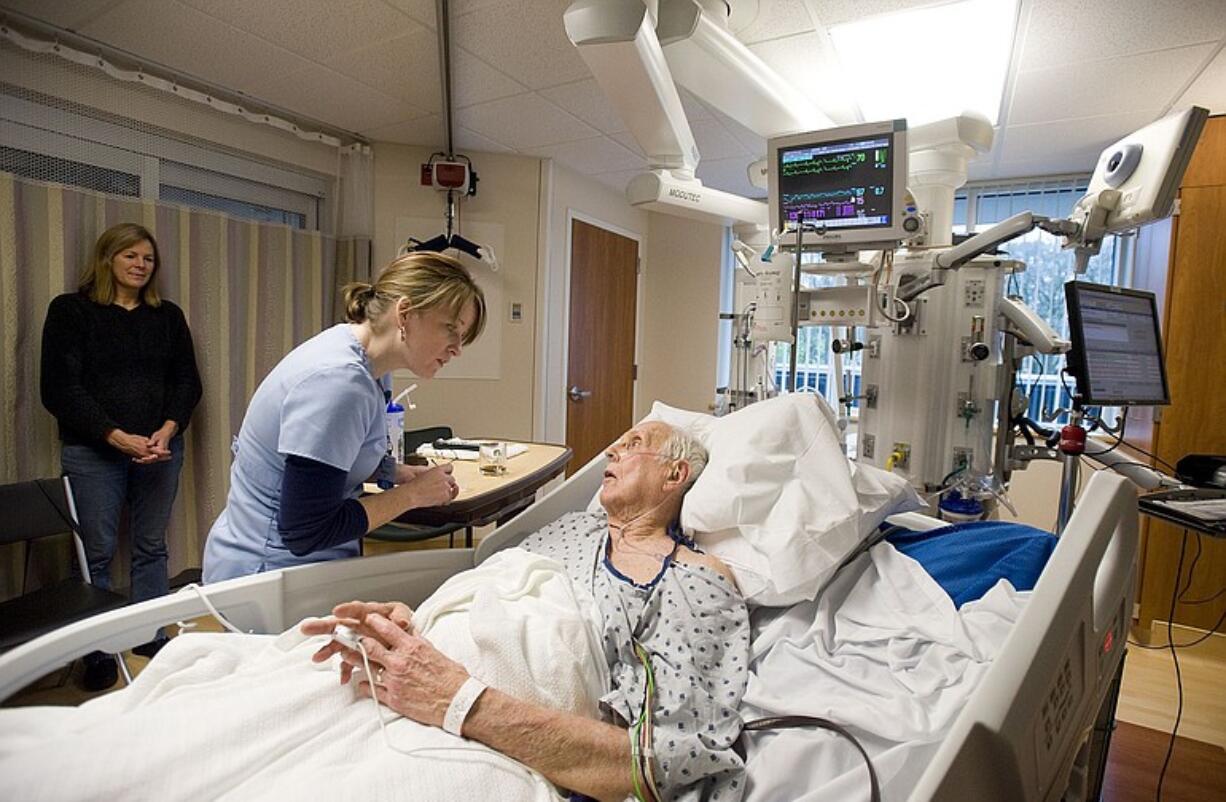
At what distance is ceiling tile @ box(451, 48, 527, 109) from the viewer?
7.87 ft

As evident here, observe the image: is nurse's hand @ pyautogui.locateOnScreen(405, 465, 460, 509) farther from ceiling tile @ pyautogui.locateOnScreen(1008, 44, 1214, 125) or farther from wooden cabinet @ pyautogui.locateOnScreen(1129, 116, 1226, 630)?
wooden cabinet @ pyautogui.locateOnScreen(1129, 116, 1226, 630)

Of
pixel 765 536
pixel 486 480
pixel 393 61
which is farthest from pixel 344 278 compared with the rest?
pixel 765 536

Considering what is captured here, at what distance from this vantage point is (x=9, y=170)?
2.21 meters

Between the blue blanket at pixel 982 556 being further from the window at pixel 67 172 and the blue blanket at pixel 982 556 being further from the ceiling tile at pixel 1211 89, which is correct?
the window at pixel 67 172

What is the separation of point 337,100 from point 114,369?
4.62 feet

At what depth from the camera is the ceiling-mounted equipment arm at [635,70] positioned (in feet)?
5.13

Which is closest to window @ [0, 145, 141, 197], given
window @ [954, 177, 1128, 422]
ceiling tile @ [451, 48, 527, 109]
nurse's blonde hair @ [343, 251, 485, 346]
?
ceiling tile @ [451, 48, 527, 109]

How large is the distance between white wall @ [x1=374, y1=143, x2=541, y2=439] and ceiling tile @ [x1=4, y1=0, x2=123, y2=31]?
135cm

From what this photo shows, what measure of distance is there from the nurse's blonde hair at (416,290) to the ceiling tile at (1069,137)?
2.79 metres

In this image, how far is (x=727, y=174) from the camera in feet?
12.2

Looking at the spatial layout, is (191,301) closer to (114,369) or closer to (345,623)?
(114,369)

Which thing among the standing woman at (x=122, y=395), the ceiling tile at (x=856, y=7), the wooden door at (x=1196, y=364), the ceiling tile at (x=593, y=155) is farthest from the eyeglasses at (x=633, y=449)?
the wooden door at (x=1196, y=364)

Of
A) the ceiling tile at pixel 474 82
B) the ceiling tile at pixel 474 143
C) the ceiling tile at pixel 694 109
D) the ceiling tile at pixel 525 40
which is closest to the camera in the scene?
the ceiling tile at pixel 525 40

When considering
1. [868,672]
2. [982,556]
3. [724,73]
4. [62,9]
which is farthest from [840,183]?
[62,9]
